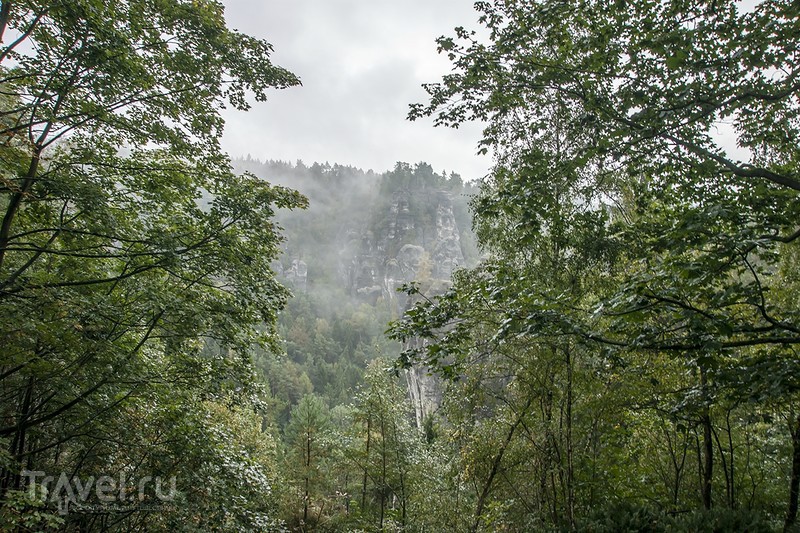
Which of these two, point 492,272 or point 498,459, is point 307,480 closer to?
point 498,459

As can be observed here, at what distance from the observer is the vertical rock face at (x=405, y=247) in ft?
363

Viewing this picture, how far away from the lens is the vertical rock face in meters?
111

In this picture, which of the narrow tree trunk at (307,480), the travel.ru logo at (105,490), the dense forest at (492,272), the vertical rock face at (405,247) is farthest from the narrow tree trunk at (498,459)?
the vertical rock face at (405,247)

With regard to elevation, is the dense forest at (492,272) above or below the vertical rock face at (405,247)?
below

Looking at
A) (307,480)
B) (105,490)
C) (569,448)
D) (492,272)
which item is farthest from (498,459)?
(307,480)

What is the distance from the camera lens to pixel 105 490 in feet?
23.3

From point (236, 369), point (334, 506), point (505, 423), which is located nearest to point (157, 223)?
point (236, 369)

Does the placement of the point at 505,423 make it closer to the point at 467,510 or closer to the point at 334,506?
the point at 467,510

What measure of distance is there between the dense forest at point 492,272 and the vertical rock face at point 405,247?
95724 mm

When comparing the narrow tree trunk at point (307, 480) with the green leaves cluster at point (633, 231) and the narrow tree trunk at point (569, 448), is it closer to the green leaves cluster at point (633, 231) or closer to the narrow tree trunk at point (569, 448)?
the green leaves cluster at point (633, 231)

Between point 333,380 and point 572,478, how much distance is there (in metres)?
68.5

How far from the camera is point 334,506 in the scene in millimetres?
17406

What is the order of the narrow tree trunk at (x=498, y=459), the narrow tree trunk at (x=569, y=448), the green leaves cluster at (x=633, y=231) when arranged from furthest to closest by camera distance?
1. the narrow tree trunk at (x=498, y=459)
2. the narrow tree trunk at (x=569, y=448)
3. the green leaves cluster at (x=633, y=231)

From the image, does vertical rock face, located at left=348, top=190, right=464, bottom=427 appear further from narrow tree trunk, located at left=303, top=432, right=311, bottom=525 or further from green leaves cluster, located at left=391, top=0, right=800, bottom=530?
green leaves cluster, located at left=391, top=0, right=800, bottom=530
